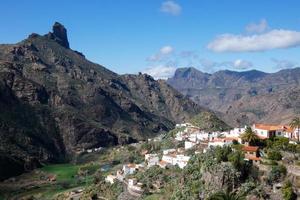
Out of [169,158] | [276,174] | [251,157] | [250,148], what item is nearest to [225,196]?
[276,174]

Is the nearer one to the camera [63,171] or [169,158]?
[169,158]

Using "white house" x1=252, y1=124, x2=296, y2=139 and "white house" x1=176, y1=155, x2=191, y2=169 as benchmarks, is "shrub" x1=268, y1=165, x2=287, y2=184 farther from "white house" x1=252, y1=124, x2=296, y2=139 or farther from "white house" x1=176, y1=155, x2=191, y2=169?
"white house" x1=176, y1=155, x2=191, y2=169

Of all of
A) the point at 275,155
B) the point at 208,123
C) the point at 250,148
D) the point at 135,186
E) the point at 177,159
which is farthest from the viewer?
the point at 208,123

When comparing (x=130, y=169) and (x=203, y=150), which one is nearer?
(x=203, y=150)

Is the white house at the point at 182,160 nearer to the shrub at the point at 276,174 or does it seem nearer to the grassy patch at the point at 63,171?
the shrub at the point at 276,174

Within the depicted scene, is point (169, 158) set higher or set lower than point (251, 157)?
lower

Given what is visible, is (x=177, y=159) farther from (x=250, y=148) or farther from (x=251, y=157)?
(x=251, y=157)

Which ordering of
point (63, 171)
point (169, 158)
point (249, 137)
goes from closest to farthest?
point (249, 137)
point (169, 158)
point (63, 171)

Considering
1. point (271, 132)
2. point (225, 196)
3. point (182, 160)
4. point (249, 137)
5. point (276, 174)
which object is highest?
point (271, 132)

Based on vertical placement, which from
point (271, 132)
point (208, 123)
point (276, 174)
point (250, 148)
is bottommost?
point (276, 174)

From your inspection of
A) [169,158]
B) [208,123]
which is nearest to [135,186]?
[169,158]

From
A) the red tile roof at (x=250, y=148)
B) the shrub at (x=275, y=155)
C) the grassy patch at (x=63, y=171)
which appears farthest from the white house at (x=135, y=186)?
the grassy patch at (x=63, y=171)

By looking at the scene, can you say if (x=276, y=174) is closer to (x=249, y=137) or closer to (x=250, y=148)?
(x=250, y=148)

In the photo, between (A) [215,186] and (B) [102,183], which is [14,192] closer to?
(B) [102,183]
